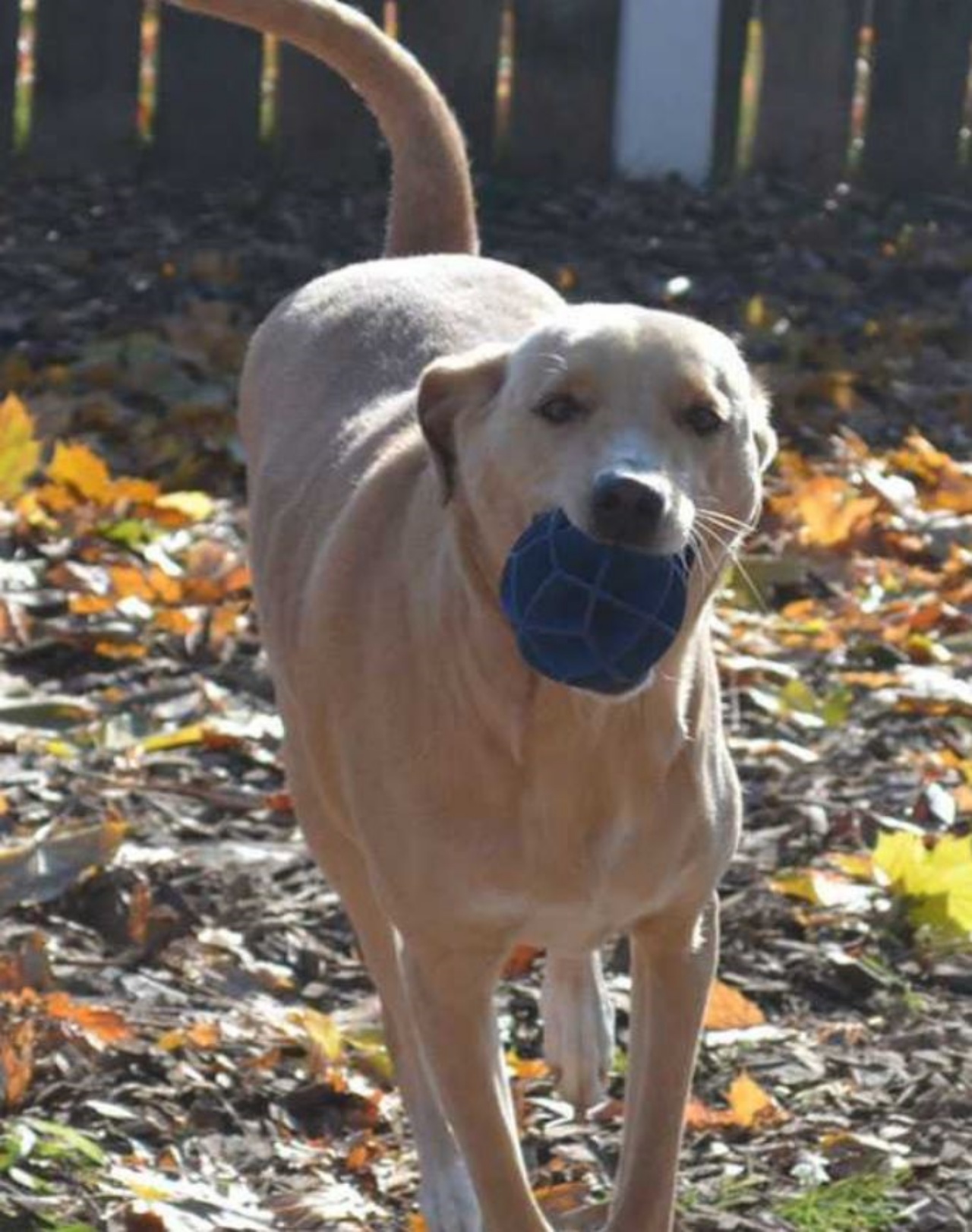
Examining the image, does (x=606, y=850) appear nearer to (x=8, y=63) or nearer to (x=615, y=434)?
(x=615, y=434)

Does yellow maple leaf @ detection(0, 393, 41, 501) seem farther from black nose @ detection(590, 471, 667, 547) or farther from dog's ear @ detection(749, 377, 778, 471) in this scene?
black nose @ detection(590, 471, 667, 547)

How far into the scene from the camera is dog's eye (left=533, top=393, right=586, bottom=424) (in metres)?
3.71

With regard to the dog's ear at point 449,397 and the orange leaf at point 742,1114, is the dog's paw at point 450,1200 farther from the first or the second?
the dog's ear at point 449,397

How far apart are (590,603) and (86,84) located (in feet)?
25.2

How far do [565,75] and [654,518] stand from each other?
8.02m

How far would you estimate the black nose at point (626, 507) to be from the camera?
3.56 metres

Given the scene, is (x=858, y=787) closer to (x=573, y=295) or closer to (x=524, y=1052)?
(x=524, y=1052)

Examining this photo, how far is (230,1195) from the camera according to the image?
14.5ft

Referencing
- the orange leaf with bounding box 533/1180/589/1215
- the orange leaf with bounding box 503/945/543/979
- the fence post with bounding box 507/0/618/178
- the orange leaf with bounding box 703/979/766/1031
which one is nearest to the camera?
the orange leaf with bounding box 533/1180/589/1215

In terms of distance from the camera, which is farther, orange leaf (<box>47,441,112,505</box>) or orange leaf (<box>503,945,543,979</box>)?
orange leaf (<box>47,441,112,505</box>)

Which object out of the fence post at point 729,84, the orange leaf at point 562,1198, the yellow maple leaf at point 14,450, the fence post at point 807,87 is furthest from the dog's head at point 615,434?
the fence post at point 807,87

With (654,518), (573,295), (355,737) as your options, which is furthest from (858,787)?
(573,295)

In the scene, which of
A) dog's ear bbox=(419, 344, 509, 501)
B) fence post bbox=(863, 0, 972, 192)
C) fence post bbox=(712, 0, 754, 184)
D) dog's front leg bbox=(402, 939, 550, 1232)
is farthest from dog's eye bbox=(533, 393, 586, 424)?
fence post bbox=(863, 0, 972, 192)

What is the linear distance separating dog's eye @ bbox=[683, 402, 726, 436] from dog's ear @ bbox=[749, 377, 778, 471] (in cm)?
19
